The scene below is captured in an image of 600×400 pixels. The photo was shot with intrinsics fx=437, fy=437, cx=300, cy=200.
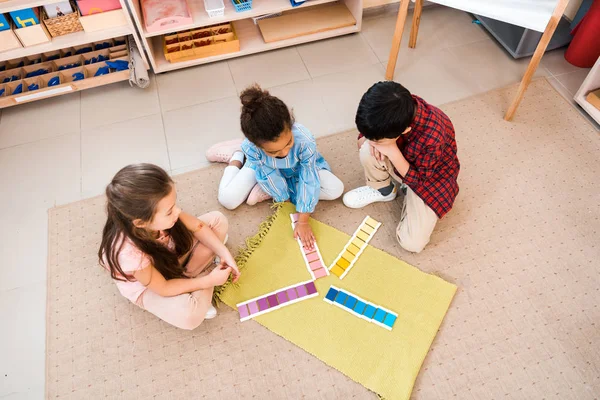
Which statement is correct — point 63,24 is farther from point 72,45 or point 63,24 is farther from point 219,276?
point 219,276

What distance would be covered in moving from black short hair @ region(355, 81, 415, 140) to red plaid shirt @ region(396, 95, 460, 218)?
4.1 inches

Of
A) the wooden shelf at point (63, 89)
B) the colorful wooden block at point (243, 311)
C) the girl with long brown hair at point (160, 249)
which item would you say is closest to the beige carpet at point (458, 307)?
the colorful wooden block at point (243, 311)

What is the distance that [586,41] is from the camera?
2123 millimetres

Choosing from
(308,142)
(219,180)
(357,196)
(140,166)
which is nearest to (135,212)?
(140,166)

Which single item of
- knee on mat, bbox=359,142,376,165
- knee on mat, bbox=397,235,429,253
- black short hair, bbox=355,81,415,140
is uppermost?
black short hair, bbox=355,81,415,140

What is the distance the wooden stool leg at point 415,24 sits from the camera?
2.22m

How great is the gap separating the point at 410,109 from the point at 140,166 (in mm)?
774

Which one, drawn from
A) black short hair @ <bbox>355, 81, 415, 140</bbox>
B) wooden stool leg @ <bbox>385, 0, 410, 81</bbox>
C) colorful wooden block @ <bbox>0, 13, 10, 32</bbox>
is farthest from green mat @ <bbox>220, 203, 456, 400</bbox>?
colorful wooden block @ <bbox>0, 13, 10, 32</bbox>

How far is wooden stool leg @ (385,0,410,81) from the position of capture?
1.91 metres

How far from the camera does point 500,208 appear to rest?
5.70ft

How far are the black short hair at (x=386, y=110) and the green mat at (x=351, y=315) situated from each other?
20.7 inches

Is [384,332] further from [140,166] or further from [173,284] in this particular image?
[140,166]

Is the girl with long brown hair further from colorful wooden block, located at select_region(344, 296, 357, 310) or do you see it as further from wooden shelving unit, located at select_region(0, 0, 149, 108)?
wooden shelving unit, located at select_region(0, 0, 149, 108)

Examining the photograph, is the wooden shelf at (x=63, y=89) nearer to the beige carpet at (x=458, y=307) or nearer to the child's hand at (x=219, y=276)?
the beige carpet at (x=458, y=307)
